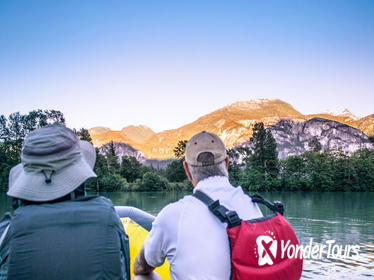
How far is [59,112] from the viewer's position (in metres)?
55.6

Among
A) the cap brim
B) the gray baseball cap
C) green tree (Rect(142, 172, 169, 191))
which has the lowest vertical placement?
green tree (Rect(142, 172, 169, 191))

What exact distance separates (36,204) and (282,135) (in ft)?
467

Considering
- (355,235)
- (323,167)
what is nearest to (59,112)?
(323,167)

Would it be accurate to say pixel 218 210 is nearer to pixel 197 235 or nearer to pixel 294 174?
pixel 197 235

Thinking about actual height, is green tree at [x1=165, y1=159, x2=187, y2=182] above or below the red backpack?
below

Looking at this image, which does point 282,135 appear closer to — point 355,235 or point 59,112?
point 59,112

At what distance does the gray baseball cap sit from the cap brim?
770mm

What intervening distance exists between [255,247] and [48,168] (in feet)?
3.76

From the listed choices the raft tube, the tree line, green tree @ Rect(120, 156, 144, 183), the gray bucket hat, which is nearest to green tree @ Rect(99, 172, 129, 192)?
the tree line

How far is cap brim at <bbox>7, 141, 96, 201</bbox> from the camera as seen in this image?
1375 millimetres

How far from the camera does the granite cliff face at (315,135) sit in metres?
121

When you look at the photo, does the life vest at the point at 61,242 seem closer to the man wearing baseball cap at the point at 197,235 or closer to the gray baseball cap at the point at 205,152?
the man wearing baseball cap at the point at 197,235

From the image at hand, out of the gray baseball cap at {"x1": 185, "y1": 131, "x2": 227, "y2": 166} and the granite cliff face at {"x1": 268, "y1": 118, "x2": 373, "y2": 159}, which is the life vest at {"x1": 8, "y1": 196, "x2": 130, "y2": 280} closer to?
the gray baseball cap at {"x1": 185, "y1": 131, "x2": 227, "y2": 166}

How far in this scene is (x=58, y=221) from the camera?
1305 mm
